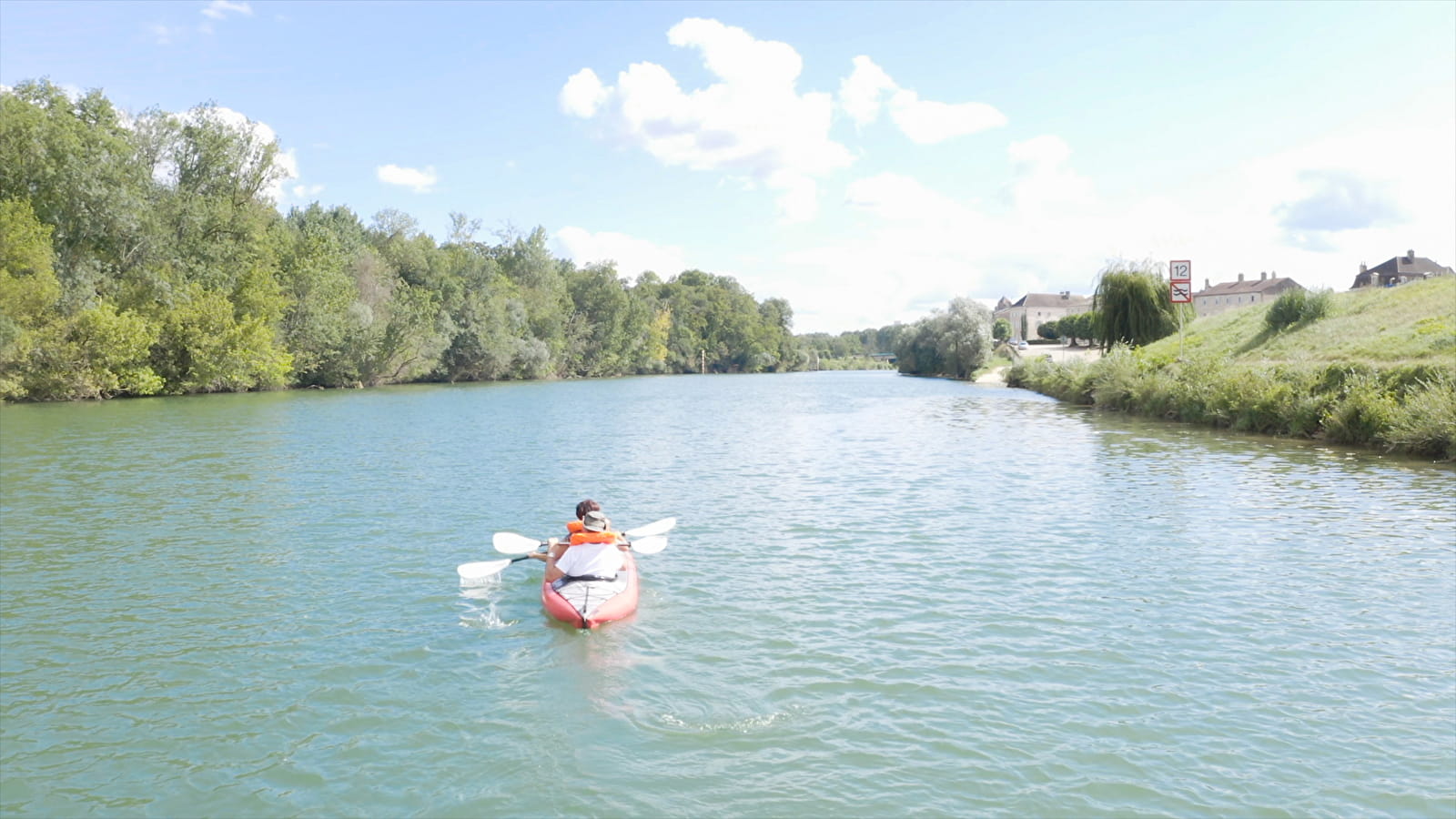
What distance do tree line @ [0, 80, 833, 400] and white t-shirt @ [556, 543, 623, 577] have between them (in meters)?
43.7

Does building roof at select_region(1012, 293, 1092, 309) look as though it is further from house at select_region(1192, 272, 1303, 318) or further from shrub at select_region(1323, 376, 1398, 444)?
shrub at select_region(1323, 376, 1398, 444)

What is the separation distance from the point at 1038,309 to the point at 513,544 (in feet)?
484

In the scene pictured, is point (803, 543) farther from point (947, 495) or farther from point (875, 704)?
point (875, 704)

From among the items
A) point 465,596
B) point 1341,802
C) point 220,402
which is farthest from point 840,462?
point 220,402

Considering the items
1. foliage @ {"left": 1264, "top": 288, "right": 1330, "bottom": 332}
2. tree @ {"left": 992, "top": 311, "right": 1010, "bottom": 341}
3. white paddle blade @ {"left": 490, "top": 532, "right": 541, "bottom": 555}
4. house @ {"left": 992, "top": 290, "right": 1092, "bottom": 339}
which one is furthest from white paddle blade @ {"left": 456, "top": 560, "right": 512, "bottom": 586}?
house @ {"left": 992, "top": 290, "right": 1092, "bottom": 339}

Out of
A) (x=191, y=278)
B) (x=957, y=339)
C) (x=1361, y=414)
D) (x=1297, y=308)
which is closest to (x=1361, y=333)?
(x=1297, y=308)

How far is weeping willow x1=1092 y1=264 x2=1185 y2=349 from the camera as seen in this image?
46.8 metres

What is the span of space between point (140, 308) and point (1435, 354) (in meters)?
56.5

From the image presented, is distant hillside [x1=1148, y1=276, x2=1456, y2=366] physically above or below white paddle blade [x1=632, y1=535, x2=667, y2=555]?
above

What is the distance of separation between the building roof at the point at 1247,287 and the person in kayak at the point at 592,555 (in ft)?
385

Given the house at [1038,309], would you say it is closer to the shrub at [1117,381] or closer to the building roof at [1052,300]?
the building roof at [1052,300]

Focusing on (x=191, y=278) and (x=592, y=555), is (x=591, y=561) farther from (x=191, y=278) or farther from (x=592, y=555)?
(x=191, y=278)

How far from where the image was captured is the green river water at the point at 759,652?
5.89 metres

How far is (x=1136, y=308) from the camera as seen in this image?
154 feet
